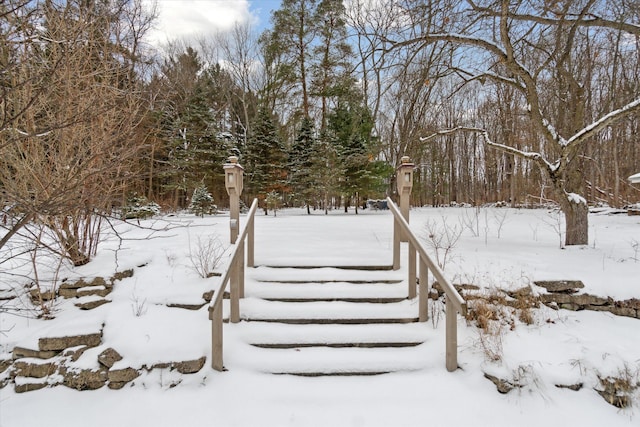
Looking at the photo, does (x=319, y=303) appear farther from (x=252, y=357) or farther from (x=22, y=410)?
(x=22, y=410)

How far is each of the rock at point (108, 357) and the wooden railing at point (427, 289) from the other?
9.93 ft

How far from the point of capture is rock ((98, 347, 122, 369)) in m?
2.87

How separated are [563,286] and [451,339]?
1857 mm

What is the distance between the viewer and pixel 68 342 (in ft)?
9.90

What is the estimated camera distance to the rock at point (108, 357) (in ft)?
9.41

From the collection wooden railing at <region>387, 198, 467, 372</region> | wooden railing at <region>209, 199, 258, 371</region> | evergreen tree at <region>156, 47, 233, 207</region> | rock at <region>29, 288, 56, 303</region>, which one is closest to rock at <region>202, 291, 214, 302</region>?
wooden railing at <region>209, 199, 258, 371</region>

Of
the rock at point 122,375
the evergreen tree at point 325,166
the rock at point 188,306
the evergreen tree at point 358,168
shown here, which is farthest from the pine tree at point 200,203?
the rock at point 122,375

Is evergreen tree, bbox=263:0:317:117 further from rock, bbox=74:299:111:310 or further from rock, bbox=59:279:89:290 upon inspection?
rock, bbox=74:299:111:310

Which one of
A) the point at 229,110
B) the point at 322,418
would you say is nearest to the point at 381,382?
the point at 322,418

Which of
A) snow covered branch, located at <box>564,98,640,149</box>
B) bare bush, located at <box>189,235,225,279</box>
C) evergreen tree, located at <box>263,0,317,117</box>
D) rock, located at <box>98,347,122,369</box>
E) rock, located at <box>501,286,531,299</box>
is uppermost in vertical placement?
evergreen tree, located at <box>263,0,317,117</box>

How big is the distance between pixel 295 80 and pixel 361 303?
16.0 m

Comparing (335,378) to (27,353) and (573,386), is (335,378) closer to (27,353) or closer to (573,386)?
(573,386)

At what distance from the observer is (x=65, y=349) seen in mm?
2996

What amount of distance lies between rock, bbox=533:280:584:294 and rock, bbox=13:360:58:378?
17.2 feet
